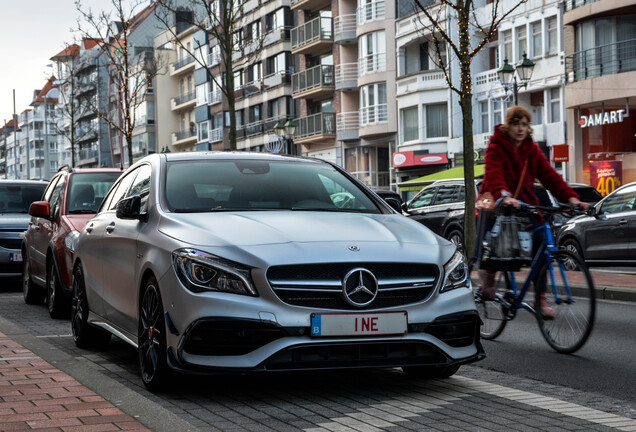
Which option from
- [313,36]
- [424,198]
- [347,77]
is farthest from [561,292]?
[313,36]

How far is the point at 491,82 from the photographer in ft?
151

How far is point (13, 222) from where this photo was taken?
53.5 ft

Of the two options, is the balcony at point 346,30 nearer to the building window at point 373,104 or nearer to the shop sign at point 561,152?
the building window at point 373,104

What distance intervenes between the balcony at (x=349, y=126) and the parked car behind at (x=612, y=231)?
127ft

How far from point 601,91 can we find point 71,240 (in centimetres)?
3071

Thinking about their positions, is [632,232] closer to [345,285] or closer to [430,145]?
[345,285]

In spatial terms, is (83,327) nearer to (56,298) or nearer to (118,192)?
(118,192)

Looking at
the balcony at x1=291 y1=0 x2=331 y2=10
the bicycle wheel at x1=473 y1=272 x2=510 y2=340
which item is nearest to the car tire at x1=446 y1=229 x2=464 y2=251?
the bicycle wheel at x1=473 y1=272 x2=510 y2=340

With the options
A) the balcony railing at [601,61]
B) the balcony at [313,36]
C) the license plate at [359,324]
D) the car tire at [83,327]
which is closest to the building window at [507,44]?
the balcony railing at [601,61]

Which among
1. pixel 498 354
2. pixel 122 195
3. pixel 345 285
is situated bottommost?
pixel 498 354

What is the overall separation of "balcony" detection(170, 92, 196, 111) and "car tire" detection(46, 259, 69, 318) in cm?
7574

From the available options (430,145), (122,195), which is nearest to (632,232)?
(122,195)

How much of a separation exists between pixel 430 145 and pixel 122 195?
4301 cm

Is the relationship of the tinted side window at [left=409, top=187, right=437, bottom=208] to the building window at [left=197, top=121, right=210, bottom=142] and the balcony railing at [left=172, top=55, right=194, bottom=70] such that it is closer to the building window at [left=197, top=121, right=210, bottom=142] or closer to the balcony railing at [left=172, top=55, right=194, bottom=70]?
the building window at [left=197, top=121, right=210, bottom=142]
